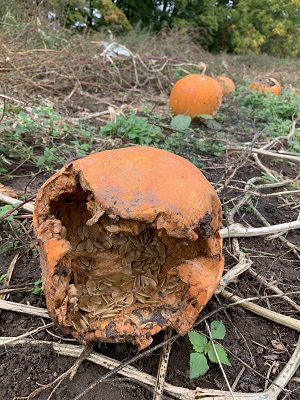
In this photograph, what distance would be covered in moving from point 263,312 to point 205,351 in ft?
1.56

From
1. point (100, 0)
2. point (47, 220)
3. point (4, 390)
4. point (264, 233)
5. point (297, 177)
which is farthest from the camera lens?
point (100, 0)

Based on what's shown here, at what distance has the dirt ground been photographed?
1.64 metres

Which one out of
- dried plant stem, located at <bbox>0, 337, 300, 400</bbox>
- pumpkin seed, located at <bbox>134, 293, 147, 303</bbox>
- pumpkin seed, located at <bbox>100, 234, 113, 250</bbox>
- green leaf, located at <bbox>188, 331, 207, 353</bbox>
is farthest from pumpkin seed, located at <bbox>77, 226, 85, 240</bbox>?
green leaf, located at <bbox>188, 331, 207, 353</bbox>

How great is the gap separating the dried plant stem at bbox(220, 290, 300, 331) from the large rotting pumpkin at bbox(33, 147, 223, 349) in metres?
0.38

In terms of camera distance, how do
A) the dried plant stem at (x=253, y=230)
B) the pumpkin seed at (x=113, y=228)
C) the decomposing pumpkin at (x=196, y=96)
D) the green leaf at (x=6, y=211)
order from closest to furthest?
the pumpkin seed at (x=113, y=228) < the green leaf at (x=6, y=211) < the dried plant stem at (x=253, y=230) < the decomposing pumpkin at (x=196, y=96)

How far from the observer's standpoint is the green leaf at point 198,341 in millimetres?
1752

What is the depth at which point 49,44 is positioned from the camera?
21.5 feet

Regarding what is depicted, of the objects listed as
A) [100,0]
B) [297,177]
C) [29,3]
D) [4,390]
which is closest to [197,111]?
[297,177]

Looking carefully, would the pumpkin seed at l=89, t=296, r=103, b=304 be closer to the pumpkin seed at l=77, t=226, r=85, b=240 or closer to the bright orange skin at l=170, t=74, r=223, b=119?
the pumpkin seed at l=77, t=226, r=85, b=240

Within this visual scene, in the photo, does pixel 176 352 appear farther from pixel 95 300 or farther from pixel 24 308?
pixel 24 308

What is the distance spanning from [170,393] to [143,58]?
20.8 feet

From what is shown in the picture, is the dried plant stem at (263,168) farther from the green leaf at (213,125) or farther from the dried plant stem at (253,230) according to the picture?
the green leaf at (213,125)

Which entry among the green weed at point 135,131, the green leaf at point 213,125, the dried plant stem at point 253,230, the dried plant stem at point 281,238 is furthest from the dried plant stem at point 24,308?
the green leaf at point 213,125

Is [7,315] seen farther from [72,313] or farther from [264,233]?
[264,233]
